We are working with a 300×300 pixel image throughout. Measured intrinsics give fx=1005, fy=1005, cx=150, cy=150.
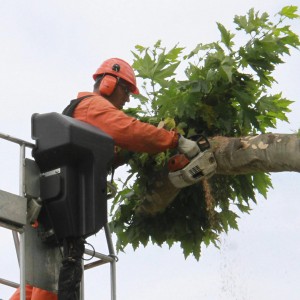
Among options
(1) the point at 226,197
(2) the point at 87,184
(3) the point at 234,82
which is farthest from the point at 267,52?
(2) the point at 87,184

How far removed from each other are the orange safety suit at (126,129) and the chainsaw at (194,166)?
22 cm

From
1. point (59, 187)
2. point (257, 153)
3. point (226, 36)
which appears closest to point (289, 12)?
point (226, 36)

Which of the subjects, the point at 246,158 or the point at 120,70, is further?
the point at 120,70

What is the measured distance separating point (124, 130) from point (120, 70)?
124 centimetres

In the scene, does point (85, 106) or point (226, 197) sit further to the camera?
point (226, 197)

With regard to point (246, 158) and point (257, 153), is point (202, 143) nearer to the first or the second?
point (246, 158)

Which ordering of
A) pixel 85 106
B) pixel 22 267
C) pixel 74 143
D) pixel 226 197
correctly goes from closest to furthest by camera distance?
pixel 22 267 < pixel 74 143 < pixel 85 106 < pixel 226 197

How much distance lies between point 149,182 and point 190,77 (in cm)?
107

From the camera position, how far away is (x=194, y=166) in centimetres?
880

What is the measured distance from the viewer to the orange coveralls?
8.64 meters

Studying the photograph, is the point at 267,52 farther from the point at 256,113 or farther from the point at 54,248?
the point at 54,248

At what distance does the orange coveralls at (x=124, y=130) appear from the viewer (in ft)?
28.3

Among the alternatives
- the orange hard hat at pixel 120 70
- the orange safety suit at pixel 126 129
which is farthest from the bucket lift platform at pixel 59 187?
the orange hard hat at pixel 120 70

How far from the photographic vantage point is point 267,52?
8922mm
